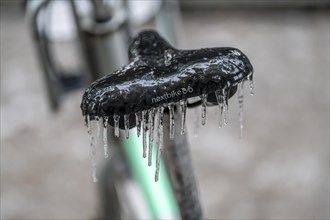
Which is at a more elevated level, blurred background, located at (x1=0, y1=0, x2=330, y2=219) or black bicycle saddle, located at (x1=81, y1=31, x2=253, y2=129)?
black bicycle saddle, located at (x1=81, y1=31, x2=253, y2=129)

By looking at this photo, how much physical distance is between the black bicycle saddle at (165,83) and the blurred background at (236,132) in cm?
109

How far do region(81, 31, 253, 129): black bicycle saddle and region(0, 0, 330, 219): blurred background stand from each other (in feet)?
3.58

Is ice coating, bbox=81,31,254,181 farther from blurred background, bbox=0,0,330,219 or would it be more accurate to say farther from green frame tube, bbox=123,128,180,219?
blurred background, bbox=0,0,330,219

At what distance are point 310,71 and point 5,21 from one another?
132 centimetres

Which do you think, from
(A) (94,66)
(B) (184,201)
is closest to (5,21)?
(A) (94,66)

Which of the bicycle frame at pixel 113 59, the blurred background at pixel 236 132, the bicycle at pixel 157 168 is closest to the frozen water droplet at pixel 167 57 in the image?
the bicycle at pixel 157 168

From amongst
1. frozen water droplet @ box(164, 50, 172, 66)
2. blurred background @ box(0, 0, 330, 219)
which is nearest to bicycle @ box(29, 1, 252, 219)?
frozen water droplet @ box(164, 50, 172, 66)

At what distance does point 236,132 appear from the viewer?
2.02m

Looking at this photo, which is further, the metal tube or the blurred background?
the blurred background

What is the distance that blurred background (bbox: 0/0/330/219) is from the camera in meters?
1.81

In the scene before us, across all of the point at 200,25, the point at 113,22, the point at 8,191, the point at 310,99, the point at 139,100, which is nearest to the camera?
the point at 139,100

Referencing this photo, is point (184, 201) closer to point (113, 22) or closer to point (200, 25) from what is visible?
point (113, 22)

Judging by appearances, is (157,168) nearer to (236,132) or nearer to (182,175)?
(182,175)

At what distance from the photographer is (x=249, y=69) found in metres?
0.41
